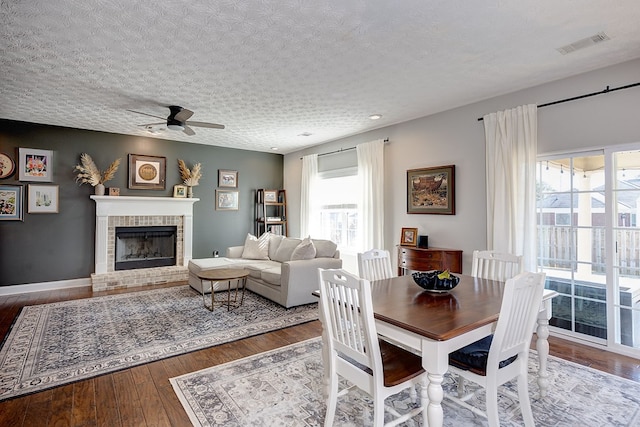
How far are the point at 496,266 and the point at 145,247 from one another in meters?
5.92

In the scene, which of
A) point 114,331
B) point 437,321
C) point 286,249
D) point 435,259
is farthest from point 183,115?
point 437,321

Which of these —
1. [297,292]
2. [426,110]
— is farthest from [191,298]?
[426,110]

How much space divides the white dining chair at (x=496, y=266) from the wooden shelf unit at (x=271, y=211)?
4925 mm

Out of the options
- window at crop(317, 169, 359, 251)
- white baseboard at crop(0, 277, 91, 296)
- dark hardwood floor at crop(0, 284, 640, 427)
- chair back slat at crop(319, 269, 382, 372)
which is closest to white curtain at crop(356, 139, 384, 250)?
window at crop(317, 169, 359, 251)

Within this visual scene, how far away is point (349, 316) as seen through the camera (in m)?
1.74

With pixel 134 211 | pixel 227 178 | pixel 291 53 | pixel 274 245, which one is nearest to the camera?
pixel 291 53

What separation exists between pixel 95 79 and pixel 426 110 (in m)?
3.94

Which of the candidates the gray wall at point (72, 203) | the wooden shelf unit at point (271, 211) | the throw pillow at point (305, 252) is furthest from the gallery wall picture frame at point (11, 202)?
the throw pillow at point (305, 252)

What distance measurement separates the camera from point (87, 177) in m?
5.43

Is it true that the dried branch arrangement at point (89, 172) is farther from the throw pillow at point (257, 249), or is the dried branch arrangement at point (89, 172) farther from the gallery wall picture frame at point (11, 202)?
the throw pillow at point (257, 249)

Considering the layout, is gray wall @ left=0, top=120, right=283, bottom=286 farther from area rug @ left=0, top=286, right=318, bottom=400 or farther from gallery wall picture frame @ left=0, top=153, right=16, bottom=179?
area rug @ left=0, top=286, right=318, bottom=400

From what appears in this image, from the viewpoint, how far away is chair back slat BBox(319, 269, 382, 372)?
1.61 metres

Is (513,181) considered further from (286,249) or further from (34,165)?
(34,165)

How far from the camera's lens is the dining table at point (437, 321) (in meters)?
1.55
